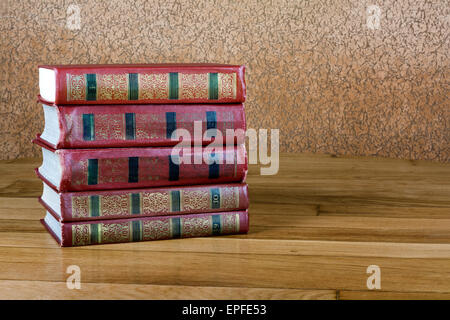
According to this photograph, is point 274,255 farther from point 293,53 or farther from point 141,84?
point 293,53

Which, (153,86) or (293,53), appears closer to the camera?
(153,86)

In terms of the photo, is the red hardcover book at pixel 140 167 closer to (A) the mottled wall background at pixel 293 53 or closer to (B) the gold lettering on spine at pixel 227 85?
(B) the gold lettering on spine at pixel 227 85

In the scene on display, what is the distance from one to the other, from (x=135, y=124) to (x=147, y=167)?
6 cm

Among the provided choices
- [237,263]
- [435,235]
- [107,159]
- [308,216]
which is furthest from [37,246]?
[435,235]

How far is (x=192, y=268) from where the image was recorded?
2.63 feet

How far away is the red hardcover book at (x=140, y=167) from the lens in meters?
0.87

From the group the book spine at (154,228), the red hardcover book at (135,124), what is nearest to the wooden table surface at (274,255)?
the book spine at (154,228)

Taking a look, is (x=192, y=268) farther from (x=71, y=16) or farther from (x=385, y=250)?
(x=71, y=16)

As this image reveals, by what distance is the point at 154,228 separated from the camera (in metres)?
0.91

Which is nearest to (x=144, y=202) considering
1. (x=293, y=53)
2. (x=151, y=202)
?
(x=151, y=202)

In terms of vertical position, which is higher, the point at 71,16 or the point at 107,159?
the point at 71,16

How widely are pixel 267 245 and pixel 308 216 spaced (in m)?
0.20

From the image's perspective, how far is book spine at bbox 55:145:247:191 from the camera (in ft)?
2.86

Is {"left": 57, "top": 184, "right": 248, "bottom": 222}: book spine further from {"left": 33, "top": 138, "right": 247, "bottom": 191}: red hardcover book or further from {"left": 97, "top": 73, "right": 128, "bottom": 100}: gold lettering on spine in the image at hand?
{"left": 97, "top": 73, "right": 128, "bottom": 100}: gold lettering on spine
